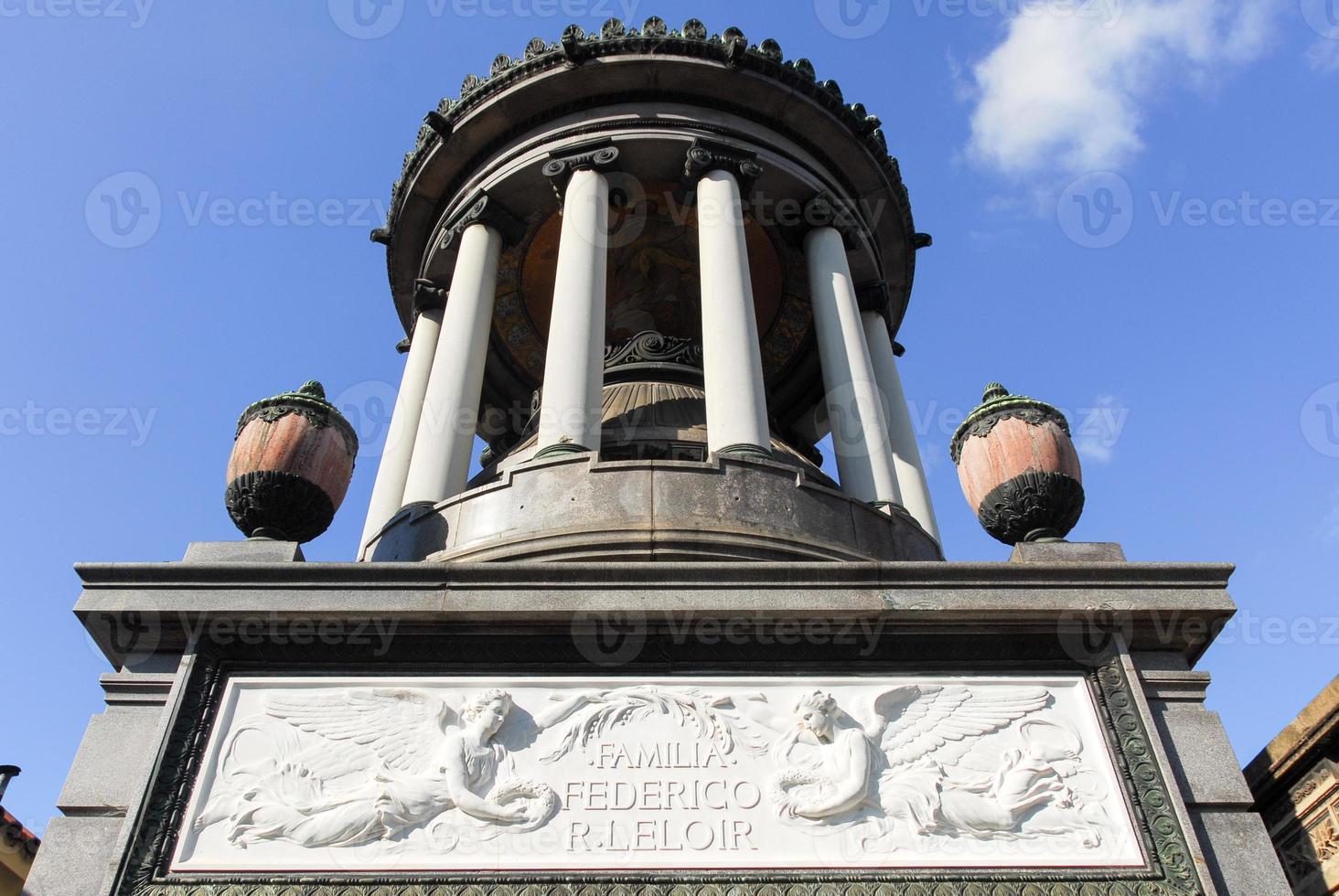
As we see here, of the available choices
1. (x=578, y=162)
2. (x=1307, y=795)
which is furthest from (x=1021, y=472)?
(x=578, y=162)

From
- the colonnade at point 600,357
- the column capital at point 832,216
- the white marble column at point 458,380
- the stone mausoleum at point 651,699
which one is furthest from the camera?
the column capital at point 832,216

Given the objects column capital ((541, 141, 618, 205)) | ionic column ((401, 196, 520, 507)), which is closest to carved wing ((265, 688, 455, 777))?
ionic column ((401, 196, 520, 507))

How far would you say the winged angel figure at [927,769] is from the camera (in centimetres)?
794

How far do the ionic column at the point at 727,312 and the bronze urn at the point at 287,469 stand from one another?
436cm

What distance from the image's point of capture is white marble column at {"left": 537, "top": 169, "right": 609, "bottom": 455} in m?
13.0

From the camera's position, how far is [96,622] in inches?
354

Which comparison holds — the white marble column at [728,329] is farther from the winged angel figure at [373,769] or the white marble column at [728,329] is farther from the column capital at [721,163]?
the winged angel figure at [373,769]

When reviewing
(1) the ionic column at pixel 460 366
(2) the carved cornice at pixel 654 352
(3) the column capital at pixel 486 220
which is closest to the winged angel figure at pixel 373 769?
(1) the ionic column at pixel 460 366

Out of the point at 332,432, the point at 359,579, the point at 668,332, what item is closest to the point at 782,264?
the point at 668,332

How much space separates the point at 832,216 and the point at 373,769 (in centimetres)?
1269

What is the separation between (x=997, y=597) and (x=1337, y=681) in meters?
2.39

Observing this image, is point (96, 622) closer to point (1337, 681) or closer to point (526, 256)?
point (1337, 681)

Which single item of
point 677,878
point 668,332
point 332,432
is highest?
point 668,332

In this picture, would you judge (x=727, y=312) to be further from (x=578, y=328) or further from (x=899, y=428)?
(x=899, y=428)
